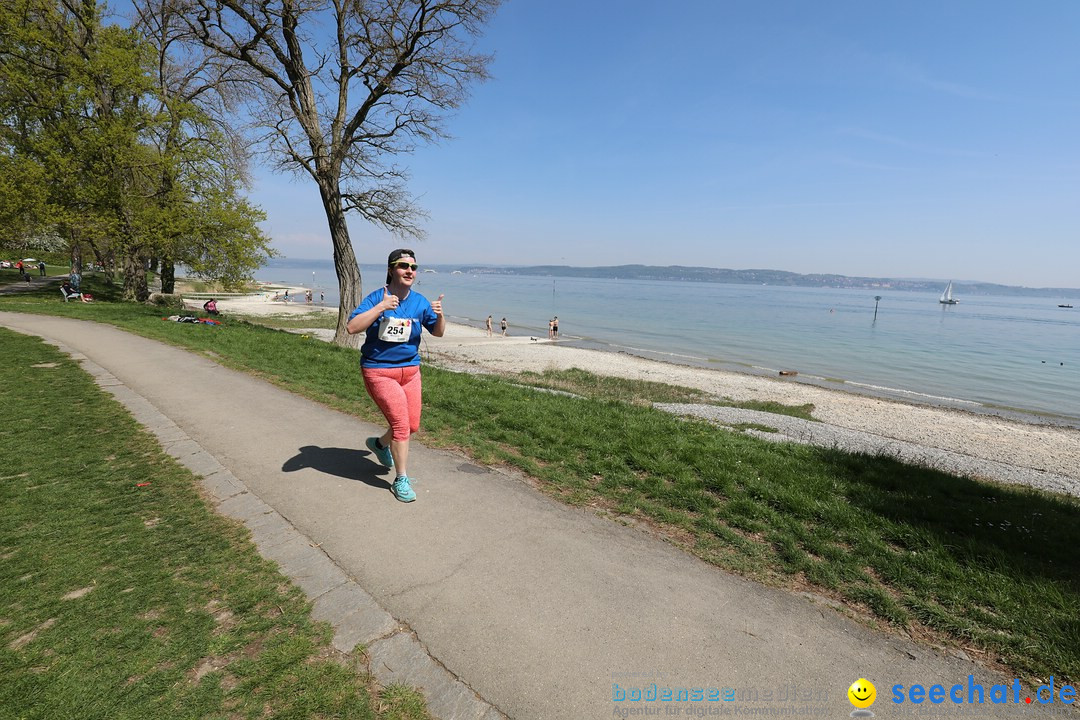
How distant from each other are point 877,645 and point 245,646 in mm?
3616

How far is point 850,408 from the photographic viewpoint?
17328 mm

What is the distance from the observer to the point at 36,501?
3.94 meters

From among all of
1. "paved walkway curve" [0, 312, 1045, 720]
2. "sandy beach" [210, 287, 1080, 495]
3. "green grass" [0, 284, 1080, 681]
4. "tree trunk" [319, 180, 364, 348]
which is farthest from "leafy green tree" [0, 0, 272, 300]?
"paved walkway curve" [0, 312, 1045, 720]

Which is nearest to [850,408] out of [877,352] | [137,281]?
[877,352]

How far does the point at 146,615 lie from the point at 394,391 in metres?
2.21

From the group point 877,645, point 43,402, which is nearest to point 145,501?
point 43,402

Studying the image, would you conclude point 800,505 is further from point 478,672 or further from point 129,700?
point 129,700

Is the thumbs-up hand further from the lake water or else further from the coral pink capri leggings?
the lake water

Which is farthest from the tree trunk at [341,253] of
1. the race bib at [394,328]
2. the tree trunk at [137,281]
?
the tree trunk at [137,281]

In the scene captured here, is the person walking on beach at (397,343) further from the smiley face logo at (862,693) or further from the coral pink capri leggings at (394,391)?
the smiley face logo at (862,693)

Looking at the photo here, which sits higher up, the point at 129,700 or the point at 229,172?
the point at 229,172

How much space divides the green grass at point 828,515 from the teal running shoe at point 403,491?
1.26 m

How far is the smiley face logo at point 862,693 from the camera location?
245 cm

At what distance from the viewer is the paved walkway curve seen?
97.6 inches
